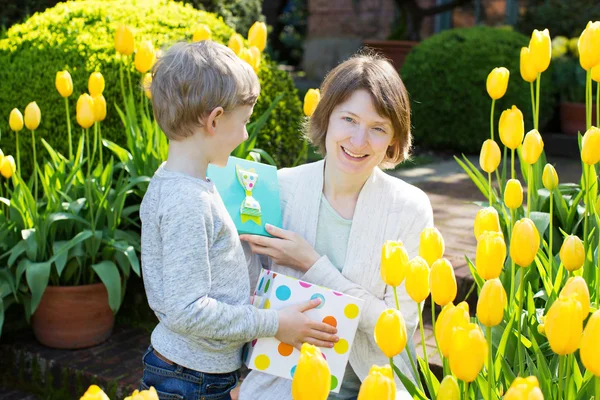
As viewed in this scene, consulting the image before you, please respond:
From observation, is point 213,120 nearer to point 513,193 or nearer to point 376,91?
point 376,91

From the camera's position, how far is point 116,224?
3.25 meters

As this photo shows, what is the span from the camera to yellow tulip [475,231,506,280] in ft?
4.47

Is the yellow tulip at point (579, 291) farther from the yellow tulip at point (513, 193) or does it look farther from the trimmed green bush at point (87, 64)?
the trimmed green bush at point (87, 64)

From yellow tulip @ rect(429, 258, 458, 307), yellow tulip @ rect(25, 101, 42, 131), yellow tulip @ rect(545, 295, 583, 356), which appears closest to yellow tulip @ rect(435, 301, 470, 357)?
yellow tulip @ rect(429, 258, 458, 307)

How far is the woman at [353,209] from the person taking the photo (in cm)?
215

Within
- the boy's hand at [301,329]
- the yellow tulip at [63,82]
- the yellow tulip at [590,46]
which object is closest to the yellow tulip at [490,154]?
the yellow tulip at [590,46]

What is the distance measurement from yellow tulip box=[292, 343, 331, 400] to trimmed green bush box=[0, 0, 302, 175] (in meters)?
2.92

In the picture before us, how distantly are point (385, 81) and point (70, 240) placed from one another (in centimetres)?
161

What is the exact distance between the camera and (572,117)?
7633mm

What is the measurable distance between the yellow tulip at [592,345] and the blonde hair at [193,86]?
3.46 ft

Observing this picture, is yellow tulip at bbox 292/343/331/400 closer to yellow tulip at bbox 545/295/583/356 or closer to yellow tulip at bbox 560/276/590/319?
yellow tulip at bbox 545/295/583/356

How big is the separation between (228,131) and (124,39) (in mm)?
1438

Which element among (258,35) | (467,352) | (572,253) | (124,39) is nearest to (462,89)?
(258,35)

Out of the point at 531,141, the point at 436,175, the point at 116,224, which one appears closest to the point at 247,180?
the point at 531,141
